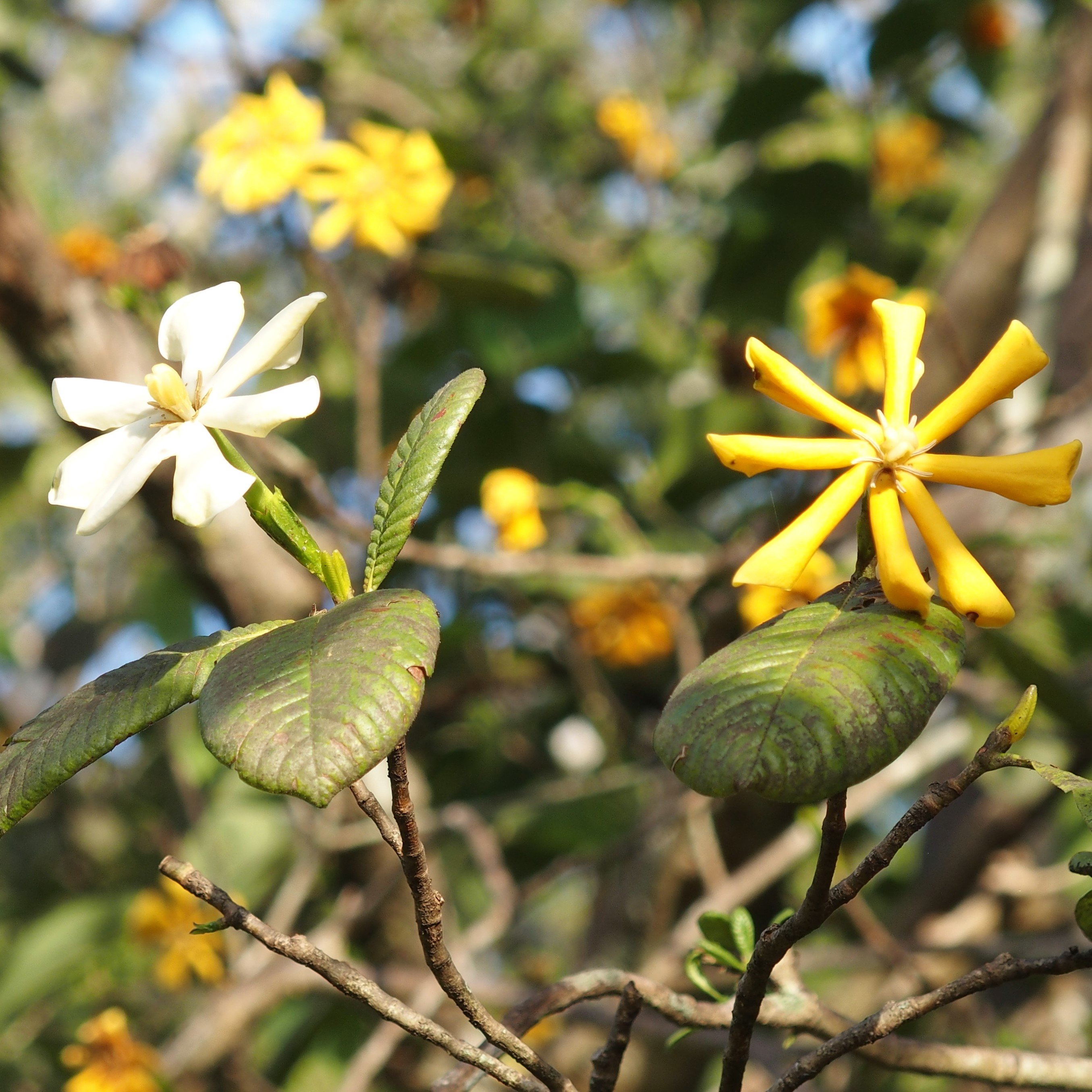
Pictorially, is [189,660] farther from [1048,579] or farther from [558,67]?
[558,67]

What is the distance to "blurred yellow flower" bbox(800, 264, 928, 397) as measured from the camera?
1742mm

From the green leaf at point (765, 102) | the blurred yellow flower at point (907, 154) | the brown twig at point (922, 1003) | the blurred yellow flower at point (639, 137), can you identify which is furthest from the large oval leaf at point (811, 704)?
the blurred yellow flower at point (907, 154)

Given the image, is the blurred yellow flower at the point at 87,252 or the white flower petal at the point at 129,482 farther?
the blurred yellow flower at the point at 87,252

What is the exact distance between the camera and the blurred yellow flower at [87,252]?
1693mm

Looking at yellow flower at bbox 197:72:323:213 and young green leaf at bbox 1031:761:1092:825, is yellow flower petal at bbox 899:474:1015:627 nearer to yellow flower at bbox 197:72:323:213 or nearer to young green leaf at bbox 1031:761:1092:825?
young green leaf at bbox 1031:761:1092:825

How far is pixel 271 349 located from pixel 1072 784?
35 centimetres

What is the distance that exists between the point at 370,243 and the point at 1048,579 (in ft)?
4.27

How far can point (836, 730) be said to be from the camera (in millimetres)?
371

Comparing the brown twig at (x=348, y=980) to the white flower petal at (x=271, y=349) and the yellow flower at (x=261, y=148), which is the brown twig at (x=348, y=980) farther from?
the yellow flower at (x=261, y=148)

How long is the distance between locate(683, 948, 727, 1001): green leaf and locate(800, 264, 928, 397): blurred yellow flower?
4.20ft

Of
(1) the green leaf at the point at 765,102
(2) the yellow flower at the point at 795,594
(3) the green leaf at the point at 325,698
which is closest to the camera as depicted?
(3) the green leaf at the point at 325,698

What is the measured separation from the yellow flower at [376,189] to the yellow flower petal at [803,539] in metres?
1.32

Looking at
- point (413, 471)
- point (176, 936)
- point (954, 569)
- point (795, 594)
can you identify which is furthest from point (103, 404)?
point (176, 936)

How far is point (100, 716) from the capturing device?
42 cm
